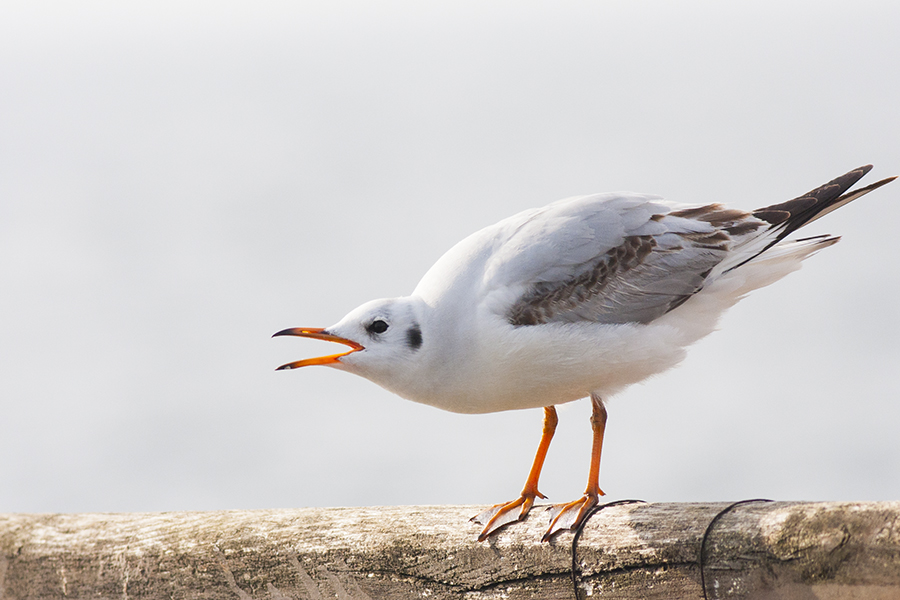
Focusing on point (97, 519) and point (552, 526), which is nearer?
point (552, 526)

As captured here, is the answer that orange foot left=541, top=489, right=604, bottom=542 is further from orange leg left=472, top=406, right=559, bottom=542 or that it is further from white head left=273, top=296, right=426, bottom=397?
white head left=273, top=296, right=426, bottom=397

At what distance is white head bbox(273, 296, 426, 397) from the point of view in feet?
10.0

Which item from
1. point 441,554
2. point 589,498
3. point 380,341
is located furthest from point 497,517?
point 380,341

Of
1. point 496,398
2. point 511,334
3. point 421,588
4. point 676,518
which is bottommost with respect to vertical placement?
point 421,588

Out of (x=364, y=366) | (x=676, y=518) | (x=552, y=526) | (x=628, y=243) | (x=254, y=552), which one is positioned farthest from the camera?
(x=628, y=243)

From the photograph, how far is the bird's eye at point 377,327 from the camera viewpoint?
3.12m

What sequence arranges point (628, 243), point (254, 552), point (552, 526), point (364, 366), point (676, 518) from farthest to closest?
1. point (628, 243)
2. point (364, 366)
3. point (254, 552)
4. point (552, 526)
5. point (676, 518)

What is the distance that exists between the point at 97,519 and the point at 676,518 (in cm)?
213

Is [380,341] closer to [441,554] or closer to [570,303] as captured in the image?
[570,303]

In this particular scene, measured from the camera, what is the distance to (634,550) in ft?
7.51

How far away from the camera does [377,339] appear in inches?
122

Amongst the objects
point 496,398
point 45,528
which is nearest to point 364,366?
point 496,398

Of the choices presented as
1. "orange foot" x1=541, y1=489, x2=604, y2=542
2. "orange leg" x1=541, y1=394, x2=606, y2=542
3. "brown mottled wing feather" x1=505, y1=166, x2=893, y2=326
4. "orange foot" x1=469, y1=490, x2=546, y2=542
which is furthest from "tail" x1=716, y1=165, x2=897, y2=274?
"orange foot" x1=469, y1=490, x2=546, y2=542

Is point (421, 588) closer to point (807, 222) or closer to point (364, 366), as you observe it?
point (364, 366)
